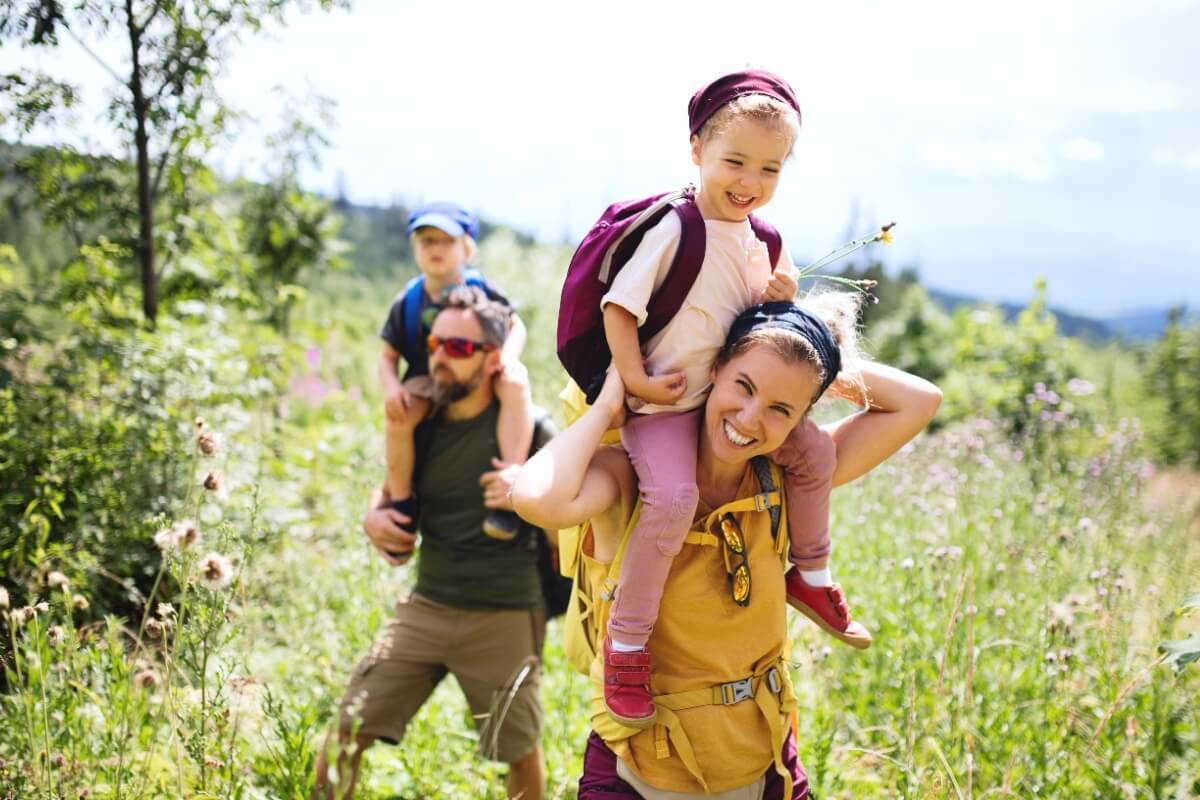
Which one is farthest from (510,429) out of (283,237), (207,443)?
(283,237)

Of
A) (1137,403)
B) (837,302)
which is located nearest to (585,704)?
(837,302)

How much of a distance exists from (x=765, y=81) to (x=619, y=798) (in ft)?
5.55

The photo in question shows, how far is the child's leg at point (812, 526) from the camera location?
1.92m

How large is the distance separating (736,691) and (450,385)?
1589mm

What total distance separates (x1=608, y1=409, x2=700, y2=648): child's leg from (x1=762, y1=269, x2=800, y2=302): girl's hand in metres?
0.42

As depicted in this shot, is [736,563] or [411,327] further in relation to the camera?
[411,327]

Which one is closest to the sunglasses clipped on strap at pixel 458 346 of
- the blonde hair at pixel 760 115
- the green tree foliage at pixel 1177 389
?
the blonde hair at pixel 760 115

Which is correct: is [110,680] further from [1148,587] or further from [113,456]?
[1148,587]

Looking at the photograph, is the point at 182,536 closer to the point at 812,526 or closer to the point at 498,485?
the point at 498,485

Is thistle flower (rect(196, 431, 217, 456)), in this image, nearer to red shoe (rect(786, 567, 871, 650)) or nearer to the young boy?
the young boy

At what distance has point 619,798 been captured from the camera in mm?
1847

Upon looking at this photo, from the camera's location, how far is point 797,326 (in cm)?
173

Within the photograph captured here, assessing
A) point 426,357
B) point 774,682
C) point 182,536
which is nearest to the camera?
point 182,536

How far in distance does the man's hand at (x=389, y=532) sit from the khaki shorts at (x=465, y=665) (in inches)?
8.4
